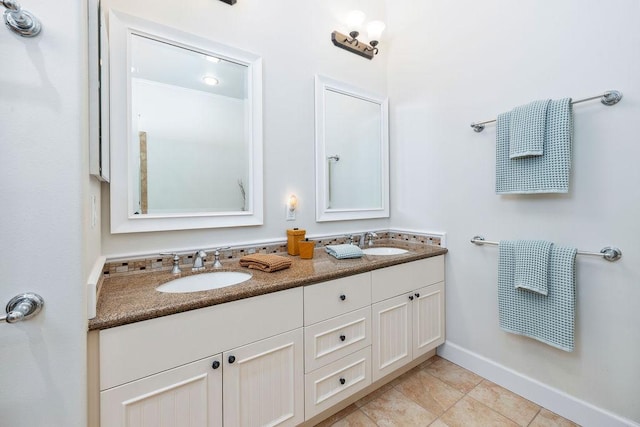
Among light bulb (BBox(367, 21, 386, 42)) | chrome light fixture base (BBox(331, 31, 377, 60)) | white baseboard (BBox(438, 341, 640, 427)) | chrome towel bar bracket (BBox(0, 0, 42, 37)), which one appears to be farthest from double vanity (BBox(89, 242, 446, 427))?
light bulb (BBox(367, 21, 386, 42))

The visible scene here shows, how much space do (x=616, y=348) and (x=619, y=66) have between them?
1.34 metres

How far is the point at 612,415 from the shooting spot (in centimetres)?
132

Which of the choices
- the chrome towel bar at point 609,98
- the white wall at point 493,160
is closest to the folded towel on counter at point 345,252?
the white wall at point 493,160

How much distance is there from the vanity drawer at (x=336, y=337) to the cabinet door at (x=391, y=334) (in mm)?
80

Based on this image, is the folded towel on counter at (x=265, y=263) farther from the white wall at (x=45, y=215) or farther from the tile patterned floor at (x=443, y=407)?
the tile patterned floor at (x=443, y=407)

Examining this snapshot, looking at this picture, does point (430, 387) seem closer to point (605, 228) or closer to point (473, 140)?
point (605, 228)

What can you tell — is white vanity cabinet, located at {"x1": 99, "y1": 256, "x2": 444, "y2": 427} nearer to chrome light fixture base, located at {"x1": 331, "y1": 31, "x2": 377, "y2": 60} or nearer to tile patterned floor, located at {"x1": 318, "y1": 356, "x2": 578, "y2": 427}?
tile patterned floor, located at {"x1": 318, "y1": 356, "x2": 578, "y2": 427}

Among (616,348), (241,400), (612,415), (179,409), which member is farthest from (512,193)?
(179,409)

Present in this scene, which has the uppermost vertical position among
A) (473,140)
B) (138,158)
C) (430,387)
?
(473,140)

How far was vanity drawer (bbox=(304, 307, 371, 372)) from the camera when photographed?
4.19 feet

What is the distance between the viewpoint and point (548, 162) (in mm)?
1403

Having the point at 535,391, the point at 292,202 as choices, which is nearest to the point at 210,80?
the point at 292,202

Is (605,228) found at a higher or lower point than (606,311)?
higher

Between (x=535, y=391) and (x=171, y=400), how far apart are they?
189 centimetres
